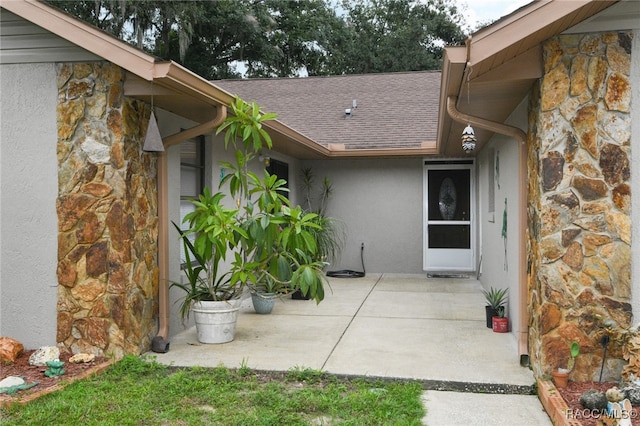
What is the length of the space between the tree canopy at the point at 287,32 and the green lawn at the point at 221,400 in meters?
16.4

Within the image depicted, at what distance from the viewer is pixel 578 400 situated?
377 centimetres

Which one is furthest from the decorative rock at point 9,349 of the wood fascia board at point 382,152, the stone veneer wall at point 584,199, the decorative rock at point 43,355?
the wood fascia board at point 382,152

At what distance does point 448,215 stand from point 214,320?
6.54 m

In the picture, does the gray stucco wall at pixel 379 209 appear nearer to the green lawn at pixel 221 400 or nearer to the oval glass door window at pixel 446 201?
the oval glass door window at pixel 446 201

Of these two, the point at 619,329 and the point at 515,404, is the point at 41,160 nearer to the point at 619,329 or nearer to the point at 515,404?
the point at 515,404

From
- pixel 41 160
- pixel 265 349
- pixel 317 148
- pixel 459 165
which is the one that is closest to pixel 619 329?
pixel 265 349

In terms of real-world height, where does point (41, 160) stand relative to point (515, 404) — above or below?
above

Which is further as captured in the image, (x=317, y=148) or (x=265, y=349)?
(x=317, y=148)

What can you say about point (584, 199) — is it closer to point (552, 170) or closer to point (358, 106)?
point (552, 170)

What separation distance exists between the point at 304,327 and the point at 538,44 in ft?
12.3

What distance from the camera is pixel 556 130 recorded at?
4.21 m

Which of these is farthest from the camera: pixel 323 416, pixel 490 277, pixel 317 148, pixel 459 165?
pixel 459 165

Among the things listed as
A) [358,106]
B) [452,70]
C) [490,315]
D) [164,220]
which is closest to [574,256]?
[452,70]

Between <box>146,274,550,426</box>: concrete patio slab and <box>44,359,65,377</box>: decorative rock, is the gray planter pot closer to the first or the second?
<box>146,274,550,426</box>: concrete patio slab
